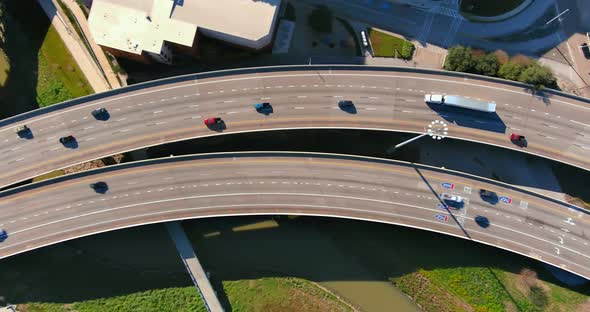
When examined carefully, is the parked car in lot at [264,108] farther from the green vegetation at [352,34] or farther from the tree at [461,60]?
the tree at [461,60]

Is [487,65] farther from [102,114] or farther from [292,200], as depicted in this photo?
[102,114]

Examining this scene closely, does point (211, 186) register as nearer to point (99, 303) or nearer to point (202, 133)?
point (202, 133)

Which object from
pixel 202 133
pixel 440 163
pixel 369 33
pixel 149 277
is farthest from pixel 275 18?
pixel 149 277

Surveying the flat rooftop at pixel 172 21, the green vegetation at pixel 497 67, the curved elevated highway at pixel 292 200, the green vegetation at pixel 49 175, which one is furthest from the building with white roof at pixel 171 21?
the green vegetation at pixel 497 67

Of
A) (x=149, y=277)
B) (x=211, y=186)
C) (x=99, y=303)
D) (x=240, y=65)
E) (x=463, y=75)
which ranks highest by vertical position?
(x=463, y=75)

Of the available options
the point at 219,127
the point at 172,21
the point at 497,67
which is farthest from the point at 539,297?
the point at 172,21

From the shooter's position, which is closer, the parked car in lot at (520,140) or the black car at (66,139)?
the black car at (66,139)
